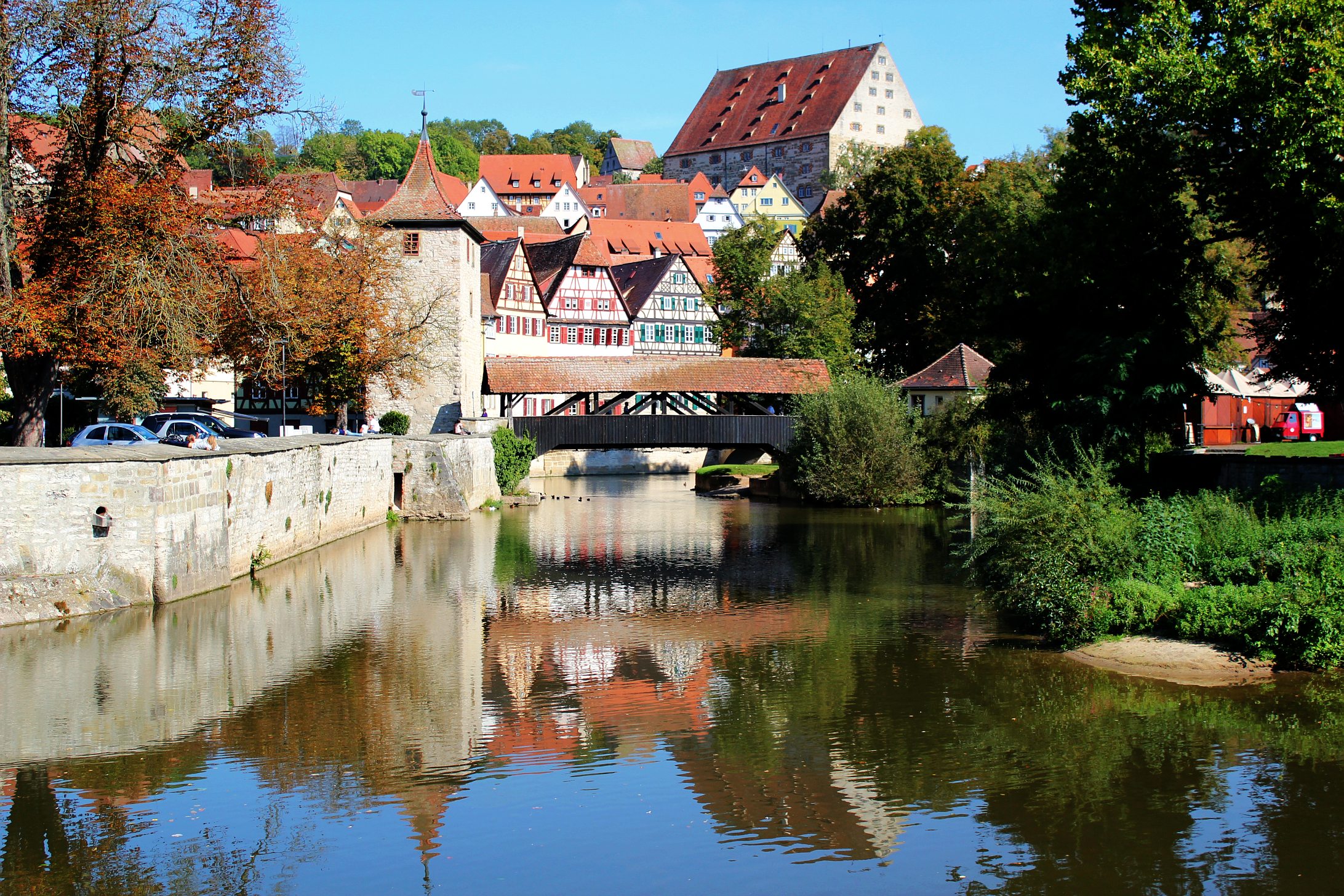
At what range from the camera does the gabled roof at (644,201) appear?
84750mm

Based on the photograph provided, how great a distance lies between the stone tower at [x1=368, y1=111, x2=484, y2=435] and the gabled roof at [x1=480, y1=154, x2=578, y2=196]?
2356 inches

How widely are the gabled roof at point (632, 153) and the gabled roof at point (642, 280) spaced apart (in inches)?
2380

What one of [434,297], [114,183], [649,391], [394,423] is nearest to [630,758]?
[114,183]

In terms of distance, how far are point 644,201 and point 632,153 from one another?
34002 mm

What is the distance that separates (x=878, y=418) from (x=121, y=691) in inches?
933

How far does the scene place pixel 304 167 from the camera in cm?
2031

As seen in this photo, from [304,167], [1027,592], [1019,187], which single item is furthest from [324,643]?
[1019,187]

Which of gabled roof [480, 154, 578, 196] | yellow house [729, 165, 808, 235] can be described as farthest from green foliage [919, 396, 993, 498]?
gabled roof [480, 154, 578, 196]

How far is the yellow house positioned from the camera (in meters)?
86.6

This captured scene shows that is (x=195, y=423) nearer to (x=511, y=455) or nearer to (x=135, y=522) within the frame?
(x=135, y=522)

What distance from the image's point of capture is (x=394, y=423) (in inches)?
1251

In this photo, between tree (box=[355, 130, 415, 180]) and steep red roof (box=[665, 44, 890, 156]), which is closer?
steep red roof (box=[665, 44, 890, 156])

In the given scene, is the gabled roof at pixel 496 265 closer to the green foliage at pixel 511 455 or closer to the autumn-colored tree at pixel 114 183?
the green foliage at pixel 511 455

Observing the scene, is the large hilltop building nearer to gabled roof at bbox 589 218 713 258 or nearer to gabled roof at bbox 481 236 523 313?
gabled roof at bbox 589 218 713 258
